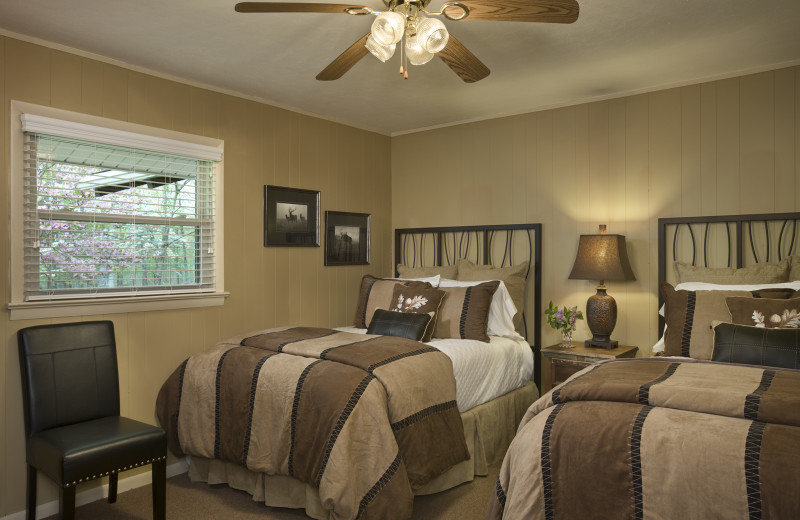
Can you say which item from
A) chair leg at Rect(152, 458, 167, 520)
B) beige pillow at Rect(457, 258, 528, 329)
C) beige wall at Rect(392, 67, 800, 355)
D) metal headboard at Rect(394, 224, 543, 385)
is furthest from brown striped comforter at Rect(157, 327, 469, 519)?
beige wall at Rect(392, 67, 800, 355)

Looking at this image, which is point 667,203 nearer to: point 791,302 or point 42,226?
point 791,302

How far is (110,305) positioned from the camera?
3.03m

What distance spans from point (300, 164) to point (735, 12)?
2.84 m

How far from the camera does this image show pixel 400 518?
7.79 feet

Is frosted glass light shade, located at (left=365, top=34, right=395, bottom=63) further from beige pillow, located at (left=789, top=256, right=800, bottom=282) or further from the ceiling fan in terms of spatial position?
beige pillow, located at (left=789, top=256, right=800, bottom=282)

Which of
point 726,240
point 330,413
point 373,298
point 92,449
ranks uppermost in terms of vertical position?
point 726,240

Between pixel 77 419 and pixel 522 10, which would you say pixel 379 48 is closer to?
pixel 522 10

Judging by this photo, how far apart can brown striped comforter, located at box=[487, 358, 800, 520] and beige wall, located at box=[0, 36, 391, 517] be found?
2220mm

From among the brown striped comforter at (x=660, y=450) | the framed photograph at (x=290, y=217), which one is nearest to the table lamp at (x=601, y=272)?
the brown striped comforter at (x=660, y=450)

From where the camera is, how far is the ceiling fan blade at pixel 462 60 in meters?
2.22

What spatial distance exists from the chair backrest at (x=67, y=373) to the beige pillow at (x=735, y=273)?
10.9ft

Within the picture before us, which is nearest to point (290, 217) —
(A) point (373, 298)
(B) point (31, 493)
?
(A) point (373, 298)

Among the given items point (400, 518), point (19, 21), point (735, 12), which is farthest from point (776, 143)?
point (19, 21)

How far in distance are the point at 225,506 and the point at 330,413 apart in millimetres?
915
